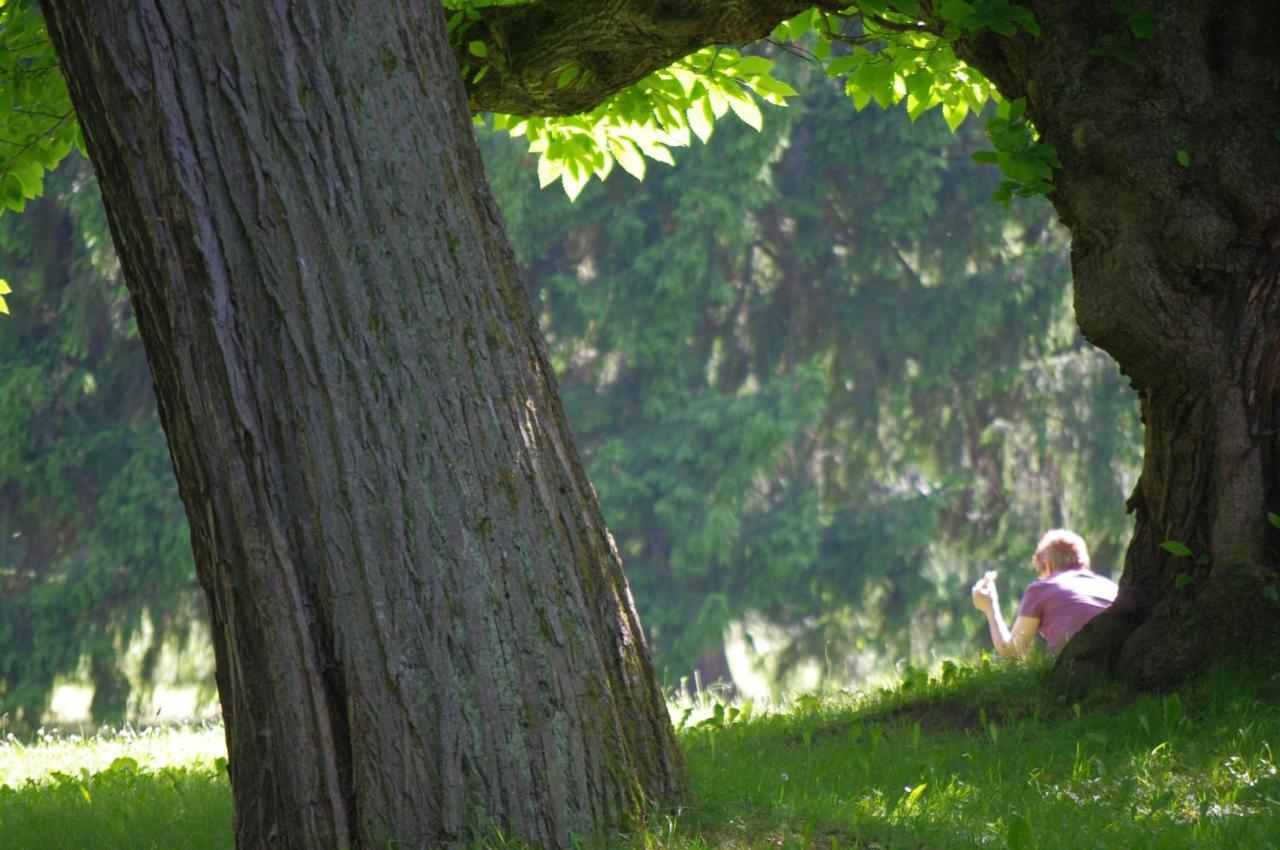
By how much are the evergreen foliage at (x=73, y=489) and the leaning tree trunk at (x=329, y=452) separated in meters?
15.2

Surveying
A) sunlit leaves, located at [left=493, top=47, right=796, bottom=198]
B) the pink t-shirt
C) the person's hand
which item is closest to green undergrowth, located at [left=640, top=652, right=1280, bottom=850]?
the pink t-shirt

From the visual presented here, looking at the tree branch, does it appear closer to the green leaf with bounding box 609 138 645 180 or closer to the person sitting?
the green leaf with bounding box 609 138 645 180

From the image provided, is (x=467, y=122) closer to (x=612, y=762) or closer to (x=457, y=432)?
(x=457, y=432)

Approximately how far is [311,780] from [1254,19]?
377 centimetres

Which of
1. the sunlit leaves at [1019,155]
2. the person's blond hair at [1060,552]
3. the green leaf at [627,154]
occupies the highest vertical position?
the green leaf at [627,154]

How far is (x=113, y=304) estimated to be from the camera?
18375 mm

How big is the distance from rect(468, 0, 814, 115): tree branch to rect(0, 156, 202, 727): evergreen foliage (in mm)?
13551

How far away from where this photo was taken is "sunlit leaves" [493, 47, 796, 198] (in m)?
5.14

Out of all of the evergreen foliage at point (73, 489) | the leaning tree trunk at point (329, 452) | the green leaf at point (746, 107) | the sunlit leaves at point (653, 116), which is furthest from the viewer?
the evergreen foliage at point (73, 489)

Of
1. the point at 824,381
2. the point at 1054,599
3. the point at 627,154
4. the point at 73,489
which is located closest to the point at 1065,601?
the point at 1054,599

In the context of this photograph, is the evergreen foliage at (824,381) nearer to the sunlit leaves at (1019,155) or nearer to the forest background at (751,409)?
the forest background at (751,409)

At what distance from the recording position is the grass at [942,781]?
3.04m

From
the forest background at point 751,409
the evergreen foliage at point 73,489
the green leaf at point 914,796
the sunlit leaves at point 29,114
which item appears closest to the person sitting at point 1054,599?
the green leaf at point 914,796

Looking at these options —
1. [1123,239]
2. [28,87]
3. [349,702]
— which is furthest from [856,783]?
[28,87]
